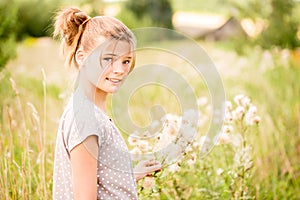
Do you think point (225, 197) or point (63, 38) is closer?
point (63, 38)

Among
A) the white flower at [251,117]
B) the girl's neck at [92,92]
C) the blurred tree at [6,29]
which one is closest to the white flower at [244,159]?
the white flower at [251,117]

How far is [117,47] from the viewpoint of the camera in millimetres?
1741

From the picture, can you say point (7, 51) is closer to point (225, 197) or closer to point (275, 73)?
point (225, 197)

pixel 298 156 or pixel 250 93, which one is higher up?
pixel 250 93

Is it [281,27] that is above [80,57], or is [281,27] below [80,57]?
above

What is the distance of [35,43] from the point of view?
997 centimetres

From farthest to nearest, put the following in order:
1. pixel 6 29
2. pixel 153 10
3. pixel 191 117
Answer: pixel 153 10 < pixel 6 29 < pixel 191 117

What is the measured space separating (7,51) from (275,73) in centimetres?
315

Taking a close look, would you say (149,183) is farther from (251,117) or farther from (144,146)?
(251,117)

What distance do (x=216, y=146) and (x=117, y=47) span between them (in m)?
1.63

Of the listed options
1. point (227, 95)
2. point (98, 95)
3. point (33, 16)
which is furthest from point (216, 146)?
point (33, 16)

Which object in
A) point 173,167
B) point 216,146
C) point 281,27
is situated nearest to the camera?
point 173,167

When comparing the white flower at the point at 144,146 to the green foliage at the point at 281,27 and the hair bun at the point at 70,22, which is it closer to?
the hair bun at the point at 70,22

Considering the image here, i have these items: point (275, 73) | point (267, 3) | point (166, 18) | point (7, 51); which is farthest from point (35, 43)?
point (7, 51)
